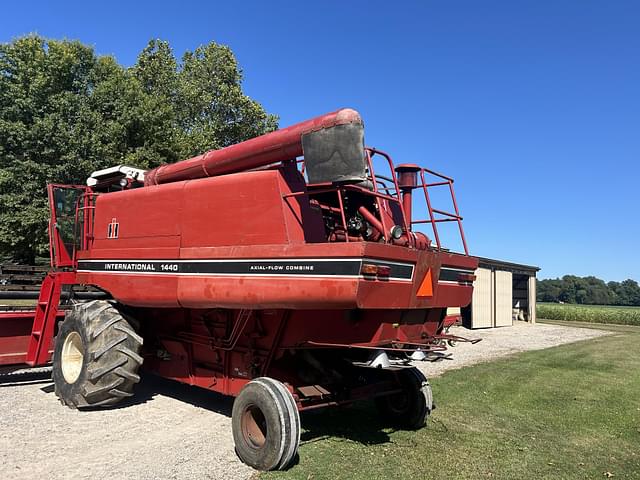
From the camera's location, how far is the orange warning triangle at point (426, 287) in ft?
17.8

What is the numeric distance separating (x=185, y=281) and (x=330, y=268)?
214 cm

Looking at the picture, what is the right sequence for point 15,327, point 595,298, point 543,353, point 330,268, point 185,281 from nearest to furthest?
point 330,268 < point 185,281 < point 15,327 < point 543,353 < point 595,298

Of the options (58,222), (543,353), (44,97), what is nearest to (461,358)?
(543,353)

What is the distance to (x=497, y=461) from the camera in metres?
5.65

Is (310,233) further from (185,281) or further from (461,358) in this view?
(461,358)

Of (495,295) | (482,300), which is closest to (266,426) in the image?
(482,300)

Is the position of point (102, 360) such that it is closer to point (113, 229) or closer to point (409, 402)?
point (113, 229)

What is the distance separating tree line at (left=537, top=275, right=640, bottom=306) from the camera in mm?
103625

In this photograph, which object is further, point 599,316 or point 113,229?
point 599,316

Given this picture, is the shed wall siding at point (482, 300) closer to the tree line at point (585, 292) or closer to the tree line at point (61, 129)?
the tree line at point (61, 129)

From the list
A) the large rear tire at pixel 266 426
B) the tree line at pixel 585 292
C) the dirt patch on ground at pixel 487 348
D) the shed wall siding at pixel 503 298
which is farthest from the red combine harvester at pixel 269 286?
the tree line at pixel 585 292

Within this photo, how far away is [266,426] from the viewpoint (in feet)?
17.0

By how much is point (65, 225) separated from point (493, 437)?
720cm

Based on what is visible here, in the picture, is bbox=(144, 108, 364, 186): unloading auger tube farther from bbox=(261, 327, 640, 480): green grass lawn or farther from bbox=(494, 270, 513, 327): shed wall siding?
bbox=(494, 270, 513, 327): shed wall siding
